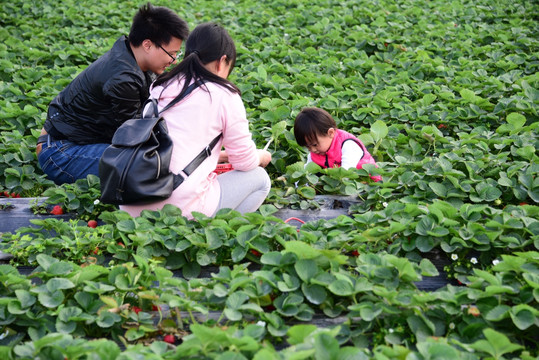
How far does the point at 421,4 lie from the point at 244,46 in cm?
308

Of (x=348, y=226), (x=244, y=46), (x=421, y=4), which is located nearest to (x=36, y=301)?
(x=348, y=226)

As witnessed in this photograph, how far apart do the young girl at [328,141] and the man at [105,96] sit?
36.7 inches

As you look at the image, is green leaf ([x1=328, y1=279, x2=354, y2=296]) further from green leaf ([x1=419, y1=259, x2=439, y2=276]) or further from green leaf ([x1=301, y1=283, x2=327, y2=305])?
green leaf ([x1=419, y1=259, x2=439, y2=276])

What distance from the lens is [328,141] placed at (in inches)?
146

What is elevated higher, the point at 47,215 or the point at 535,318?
the point at 535,318

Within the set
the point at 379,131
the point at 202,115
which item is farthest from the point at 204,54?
the point at 379,131

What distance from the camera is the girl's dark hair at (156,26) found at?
3.42 metres

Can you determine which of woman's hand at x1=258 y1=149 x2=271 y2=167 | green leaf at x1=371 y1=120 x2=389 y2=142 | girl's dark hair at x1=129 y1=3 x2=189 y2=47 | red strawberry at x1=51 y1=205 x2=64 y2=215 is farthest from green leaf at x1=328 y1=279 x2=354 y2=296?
girl's dark hair at x1=129 y1=3 x2=189 y2=47

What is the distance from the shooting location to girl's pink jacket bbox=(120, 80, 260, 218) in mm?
2838

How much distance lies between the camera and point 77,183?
338 centimetres

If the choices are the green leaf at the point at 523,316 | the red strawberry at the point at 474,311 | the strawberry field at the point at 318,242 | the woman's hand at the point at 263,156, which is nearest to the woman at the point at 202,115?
the strawberry field at the point at 318,242

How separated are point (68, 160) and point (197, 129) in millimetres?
1108

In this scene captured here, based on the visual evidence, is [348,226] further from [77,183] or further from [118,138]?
[77,183]

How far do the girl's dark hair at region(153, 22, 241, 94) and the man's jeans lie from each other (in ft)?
2.85
